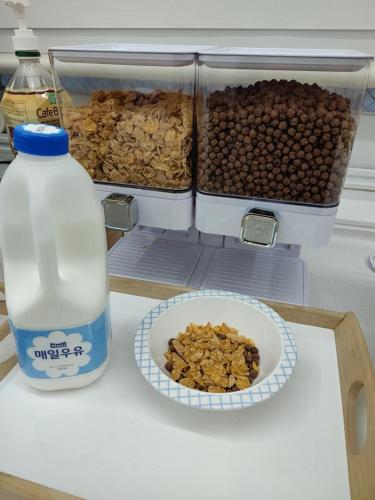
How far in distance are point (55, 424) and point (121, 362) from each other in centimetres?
11

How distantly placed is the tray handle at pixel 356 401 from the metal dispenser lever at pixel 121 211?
0.34 meters

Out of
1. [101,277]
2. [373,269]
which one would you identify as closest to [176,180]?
[101,277]

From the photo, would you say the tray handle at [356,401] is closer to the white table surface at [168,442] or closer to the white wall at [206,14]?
the white table surface at [168,442]

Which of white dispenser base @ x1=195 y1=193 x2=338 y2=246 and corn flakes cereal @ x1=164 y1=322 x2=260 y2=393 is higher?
white dispenser base @ x1=195 y1=193 x2=338 y2=246

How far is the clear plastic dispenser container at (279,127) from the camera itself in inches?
19.4

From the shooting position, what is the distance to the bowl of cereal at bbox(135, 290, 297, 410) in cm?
40

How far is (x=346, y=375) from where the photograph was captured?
463 millimetres

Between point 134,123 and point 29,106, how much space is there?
0.21 meters

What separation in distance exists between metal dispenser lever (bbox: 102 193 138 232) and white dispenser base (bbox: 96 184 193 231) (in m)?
0.01

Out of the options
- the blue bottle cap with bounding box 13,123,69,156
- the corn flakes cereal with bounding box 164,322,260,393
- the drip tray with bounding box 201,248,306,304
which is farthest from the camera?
the drip tray with bounding box 201,248,306,304

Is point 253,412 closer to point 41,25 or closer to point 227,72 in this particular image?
point 227,72

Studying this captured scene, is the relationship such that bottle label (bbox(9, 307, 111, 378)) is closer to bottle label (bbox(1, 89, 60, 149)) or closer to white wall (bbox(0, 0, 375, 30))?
bottle label (bbox(1, 89, 60, 149))

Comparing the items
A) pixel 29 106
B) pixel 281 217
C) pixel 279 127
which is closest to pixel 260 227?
pixel 281 217

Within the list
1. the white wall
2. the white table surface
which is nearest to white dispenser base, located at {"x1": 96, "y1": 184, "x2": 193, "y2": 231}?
the white table surface
